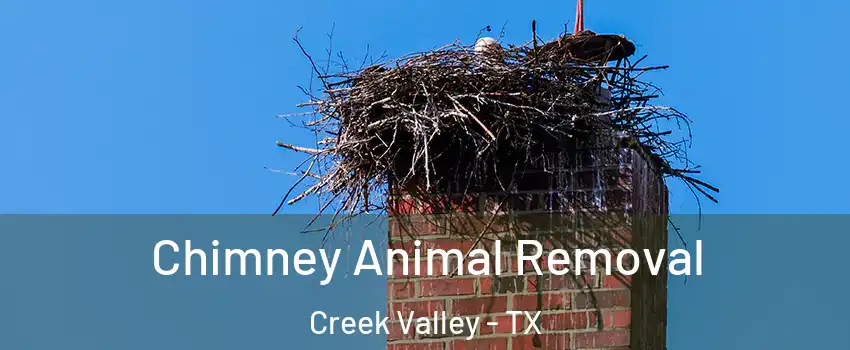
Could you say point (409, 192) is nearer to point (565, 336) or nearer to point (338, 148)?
point (338, 148)

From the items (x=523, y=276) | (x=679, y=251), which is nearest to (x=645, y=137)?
(x=679, y=251)

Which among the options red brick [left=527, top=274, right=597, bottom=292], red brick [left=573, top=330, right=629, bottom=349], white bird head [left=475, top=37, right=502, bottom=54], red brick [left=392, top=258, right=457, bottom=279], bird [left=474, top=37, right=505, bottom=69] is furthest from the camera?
white bird head [left=475, top=37, right=502, bottom=54]

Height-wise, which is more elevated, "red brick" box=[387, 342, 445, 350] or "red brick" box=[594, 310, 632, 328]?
"red brick" box=[594, 310, 632, 328]

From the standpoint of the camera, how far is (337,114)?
5.16m

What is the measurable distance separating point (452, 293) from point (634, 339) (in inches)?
26.8

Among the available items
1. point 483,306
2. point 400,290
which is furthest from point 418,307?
point 483,306

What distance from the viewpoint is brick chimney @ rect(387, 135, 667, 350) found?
4.44 metres

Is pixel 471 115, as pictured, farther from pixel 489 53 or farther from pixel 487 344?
pixel 487 344

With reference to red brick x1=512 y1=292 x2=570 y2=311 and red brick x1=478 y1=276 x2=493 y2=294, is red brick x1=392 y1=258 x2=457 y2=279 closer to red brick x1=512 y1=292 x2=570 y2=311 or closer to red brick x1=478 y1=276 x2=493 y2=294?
red brick x1=478 y1=276 x2=493 y2=294

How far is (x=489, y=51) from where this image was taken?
530 cm

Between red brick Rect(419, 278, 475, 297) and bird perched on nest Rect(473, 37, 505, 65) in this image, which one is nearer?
red brick Rect(419, 278, 475, 297)

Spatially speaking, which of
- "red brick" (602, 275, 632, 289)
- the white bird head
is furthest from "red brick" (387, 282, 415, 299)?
the white bird head

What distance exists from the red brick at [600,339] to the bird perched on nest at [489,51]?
129 cm

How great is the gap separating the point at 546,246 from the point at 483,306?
329 millimetres
